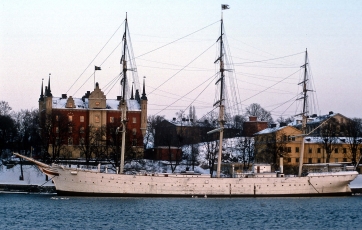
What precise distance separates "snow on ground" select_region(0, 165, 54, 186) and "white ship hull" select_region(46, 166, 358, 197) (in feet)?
54.4

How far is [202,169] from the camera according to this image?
381 ft

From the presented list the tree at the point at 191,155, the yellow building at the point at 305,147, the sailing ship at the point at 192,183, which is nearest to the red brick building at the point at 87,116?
the tree at the point at 191,155

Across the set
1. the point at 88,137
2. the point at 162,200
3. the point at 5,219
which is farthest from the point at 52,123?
the point at 5,219

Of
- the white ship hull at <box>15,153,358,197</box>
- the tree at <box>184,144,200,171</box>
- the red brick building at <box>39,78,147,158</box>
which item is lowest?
the white ship hull at <box>15,153,358,197</box>

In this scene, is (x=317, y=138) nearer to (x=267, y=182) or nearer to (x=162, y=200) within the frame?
(x=267, y=182)

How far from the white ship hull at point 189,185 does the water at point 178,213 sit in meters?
2.51

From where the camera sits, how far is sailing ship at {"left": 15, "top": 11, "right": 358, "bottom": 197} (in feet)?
240

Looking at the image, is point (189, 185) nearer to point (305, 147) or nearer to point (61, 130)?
point (61, 130)

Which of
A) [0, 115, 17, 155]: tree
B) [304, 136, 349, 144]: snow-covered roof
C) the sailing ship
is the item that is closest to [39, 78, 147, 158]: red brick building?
[0, 115, 17, 155]: tree

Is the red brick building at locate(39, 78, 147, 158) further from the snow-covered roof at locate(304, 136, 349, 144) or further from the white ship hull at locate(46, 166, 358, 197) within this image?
the white ship hull at locate(46, 166, 358, 197)

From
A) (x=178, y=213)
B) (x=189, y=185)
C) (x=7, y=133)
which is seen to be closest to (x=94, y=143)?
(x=7, y=133)

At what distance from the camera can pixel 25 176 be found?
95188 mm

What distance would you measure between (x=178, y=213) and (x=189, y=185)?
726 inches

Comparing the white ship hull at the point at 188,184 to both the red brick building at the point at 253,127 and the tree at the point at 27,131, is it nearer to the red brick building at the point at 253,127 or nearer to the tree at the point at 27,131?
the tree at the point at 27,131
